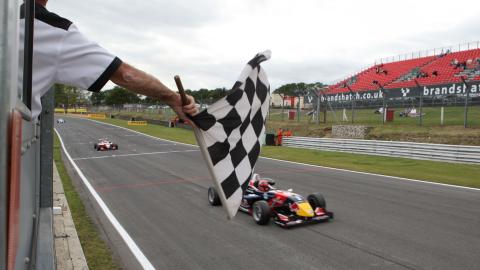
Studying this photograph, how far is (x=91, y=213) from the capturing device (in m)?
6.94

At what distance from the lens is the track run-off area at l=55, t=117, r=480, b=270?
15.0ft

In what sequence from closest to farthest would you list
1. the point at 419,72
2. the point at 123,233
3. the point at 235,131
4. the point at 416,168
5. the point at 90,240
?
the point at 235,131, the point at 90,240, the point at 123,233, the point at 416,168, the point at 419,72

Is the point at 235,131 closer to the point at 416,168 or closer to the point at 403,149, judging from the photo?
the point at 416,168

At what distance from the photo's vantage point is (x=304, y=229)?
584 centimetres

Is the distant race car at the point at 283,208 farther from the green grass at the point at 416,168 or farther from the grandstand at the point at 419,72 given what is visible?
the grandstand at the point at 419,72

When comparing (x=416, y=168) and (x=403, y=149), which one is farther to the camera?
(x=403, y=149)

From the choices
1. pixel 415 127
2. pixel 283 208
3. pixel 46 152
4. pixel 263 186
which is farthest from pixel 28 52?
pixel 415 127

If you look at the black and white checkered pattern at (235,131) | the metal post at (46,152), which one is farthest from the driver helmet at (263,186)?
the black and white checkered pattern at (235,131)

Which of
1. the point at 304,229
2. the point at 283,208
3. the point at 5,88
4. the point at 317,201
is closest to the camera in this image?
the point at 5,88

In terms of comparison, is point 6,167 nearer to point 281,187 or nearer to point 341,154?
point 281,187

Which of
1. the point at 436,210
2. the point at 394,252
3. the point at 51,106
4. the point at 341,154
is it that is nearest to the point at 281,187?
the point at 436,210

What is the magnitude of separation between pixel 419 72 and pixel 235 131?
35.4 meters

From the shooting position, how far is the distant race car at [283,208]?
19.9 ft

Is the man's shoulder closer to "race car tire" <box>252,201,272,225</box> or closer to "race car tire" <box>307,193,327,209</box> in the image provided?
"race car tire" <box>252,201,272,225</box>
